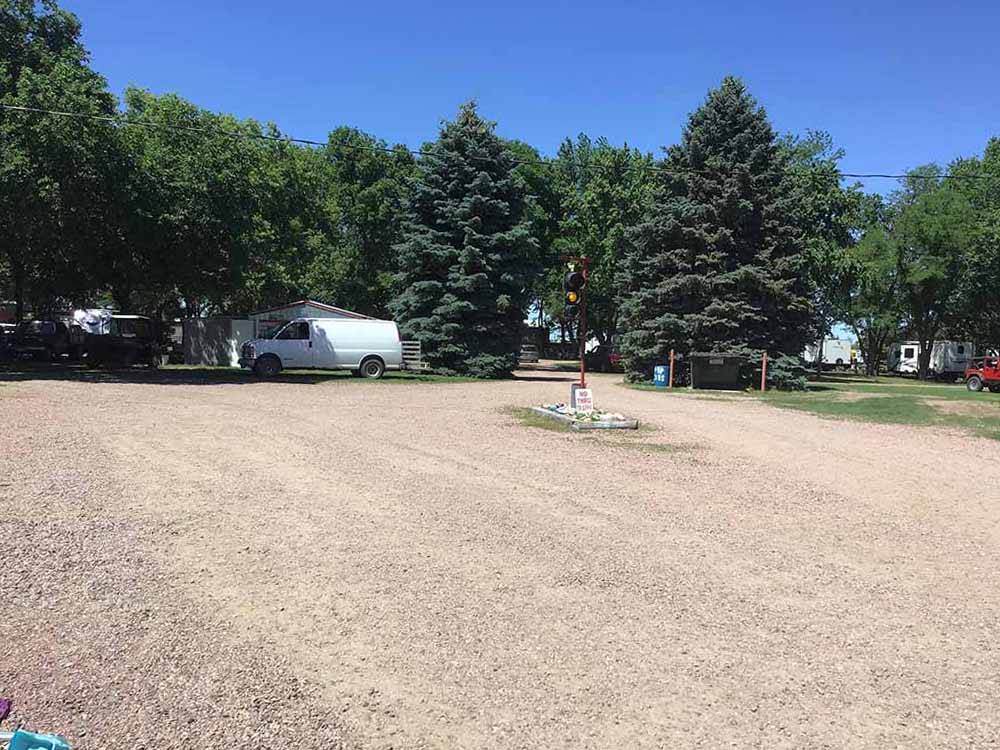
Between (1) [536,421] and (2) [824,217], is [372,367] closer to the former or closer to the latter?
(1) [536,421]

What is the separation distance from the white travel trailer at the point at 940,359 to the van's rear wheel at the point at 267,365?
43415 millimetres

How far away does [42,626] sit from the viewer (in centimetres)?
440

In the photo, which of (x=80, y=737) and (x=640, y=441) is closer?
(x=80, y=737)

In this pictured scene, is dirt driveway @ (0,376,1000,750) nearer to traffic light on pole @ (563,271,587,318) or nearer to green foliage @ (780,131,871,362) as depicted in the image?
traffic light on pole @ (563,271,587,318)

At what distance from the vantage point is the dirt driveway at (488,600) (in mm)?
3561

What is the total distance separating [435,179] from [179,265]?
1136 centimetres

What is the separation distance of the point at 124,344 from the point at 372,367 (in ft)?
33.6

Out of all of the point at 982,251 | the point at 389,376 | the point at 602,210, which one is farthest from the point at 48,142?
the point at 982,251

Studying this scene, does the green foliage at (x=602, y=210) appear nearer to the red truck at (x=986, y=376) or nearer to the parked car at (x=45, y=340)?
the red truck at (x=986, y=376)

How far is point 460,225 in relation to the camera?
31391mm

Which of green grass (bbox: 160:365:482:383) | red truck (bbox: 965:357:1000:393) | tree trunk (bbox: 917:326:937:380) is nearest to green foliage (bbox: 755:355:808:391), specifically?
red truck (bbox: 965:357:1000:393)

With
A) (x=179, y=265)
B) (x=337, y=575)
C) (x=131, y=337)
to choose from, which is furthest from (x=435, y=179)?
(x=337, y=575)

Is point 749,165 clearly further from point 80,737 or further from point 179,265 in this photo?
point 80,737

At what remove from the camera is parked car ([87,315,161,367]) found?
2980 centimetres
